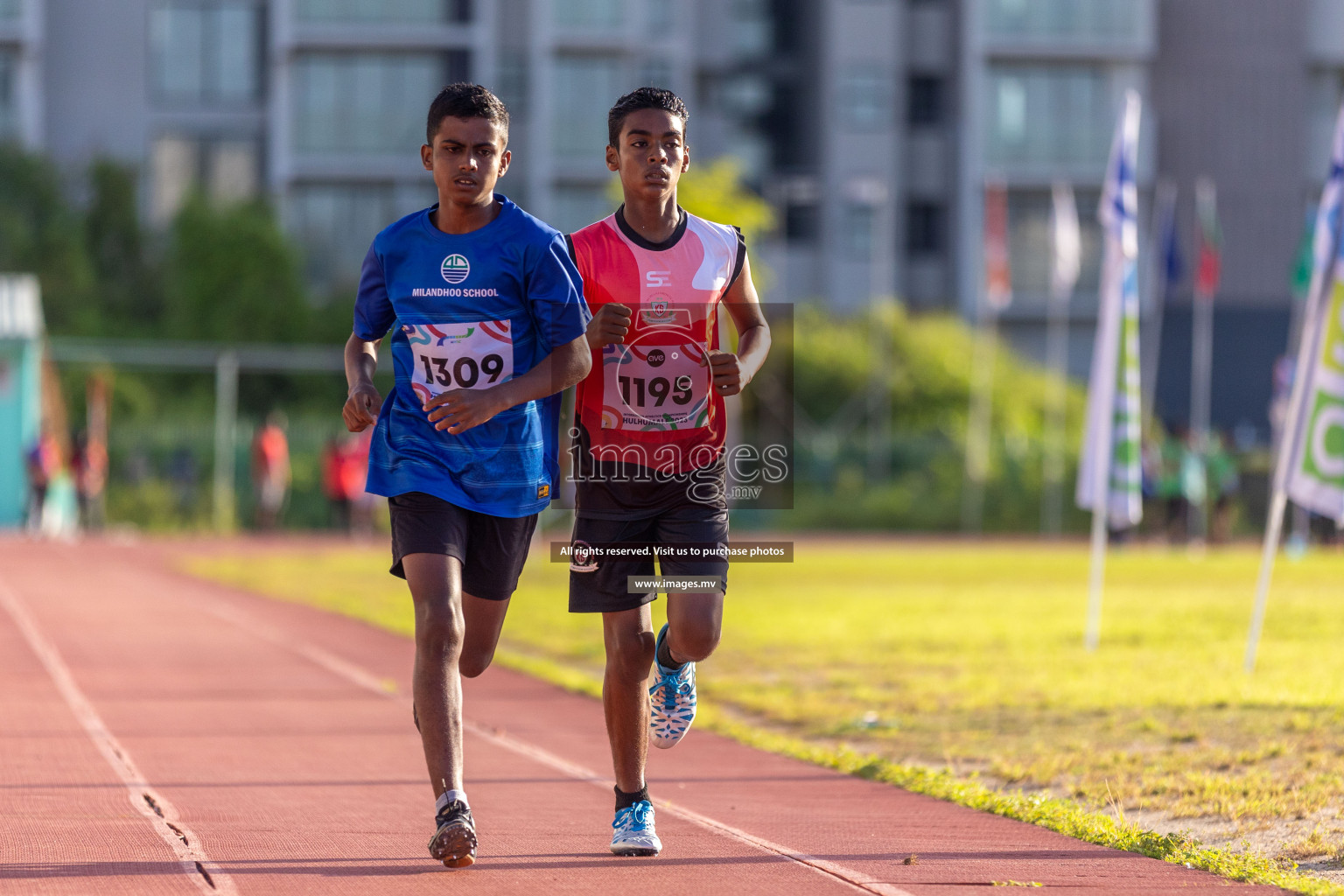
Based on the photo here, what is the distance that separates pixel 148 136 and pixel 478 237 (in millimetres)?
45456

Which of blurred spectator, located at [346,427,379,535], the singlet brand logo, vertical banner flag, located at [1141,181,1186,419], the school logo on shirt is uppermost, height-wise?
the school logo on shirt

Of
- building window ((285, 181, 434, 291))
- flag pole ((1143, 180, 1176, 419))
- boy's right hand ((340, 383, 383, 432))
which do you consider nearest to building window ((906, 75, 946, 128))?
flag pole ((1143, 180, 1176, 419))

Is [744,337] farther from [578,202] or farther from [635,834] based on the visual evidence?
[578,202]

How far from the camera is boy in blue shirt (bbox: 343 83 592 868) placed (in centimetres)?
541

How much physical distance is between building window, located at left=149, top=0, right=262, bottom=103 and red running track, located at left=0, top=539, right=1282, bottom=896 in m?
39.0

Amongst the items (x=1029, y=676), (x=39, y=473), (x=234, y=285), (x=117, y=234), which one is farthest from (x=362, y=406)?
(x=117, y=234)

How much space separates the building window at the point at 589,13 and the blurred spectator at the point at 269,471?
62.0ft

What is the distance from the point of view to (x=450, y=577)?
5.44 m

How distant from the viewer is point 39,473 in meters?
28.5

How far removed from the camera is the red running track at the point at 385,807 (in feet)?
17.9

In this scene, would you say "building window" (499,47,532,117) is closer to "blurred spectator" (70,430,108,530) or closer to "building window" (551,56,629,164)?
"building window" (551,56,629,164)

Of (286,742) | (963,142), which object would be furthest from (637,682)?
(963,142)

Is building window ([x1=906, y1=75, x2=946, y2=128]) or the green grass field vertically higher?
building window ([x1=906, y1=75, x2=946, y2=128])

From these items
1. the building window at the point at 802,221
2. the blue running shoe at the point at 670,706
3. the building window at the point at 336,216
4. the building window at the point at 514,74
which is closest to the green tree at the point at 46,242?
the building window at the point at 336,216
